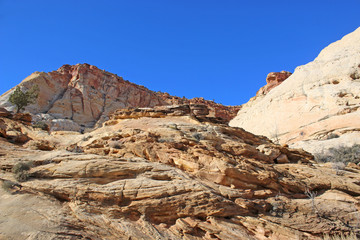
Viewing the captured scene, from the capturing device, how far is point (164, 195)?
770cm

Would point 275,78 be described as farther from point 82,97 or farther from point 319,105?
point 82,97

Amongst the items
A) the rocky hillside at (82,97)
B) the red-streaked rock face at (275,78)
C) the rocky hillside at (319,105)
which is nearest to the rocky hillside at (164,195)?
the rocky hillside at (319,105)

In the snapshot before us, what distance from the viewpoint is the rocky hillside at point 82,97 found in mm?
47125

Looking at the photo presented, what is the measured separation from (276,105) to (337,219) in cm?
1933

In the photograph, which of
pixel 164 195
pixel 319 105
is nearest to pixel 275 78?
pixel 319 105

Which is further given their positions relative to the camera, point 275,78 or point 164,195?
point 275,78

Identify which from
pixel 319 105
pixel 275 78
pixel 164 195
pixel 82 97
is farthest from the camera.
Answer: pixel 275 78

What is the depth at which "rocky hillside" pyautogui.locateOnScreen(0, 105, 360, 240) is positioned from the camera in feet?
22.2

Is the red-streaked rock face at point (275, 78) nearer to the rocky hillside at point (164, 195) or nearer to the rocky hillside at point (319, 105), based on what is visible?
the rocky hillside at point (319, 105)

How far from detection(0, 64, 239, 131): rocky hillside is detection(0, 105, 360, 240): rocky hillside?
35.2 metres

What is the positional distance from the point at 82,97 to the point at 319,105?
45.3 m

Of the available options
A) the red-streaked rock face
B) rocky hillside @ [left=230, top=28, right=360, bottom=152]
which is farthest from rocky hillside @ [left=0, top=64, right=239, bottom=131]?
rocky hillside @ [left=230, top=28, right=360, bottom=152]

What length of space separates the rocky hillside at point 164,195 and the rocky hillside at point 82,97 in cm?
3522

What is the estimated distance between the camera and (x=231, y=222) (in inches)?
301
